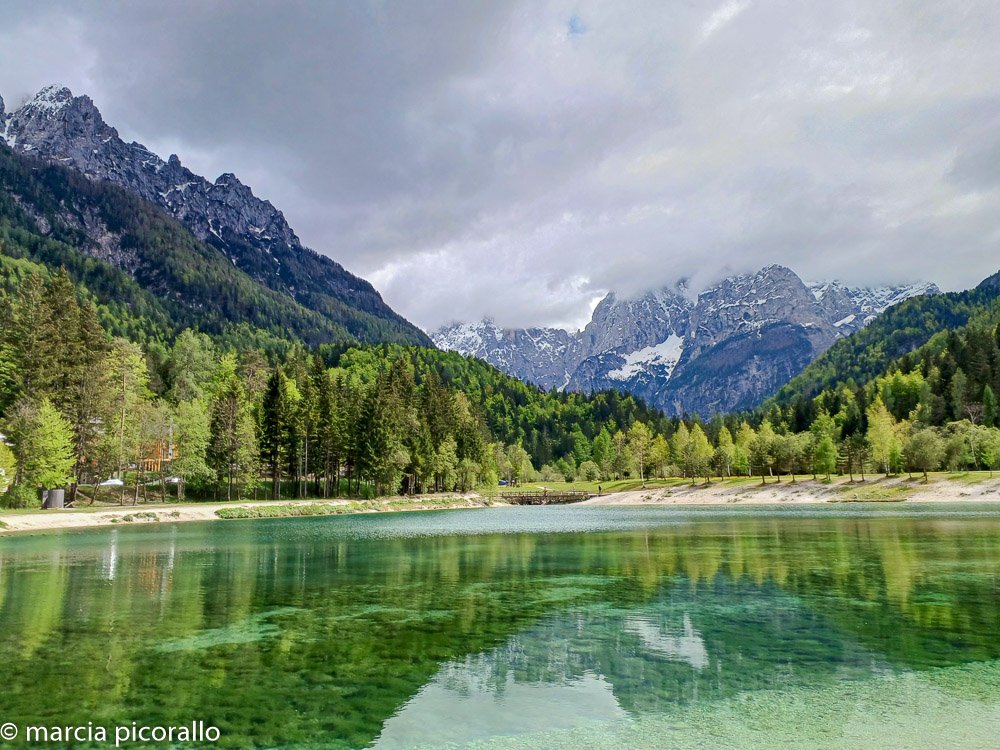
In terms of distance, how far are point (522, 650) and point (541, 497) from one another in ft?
425

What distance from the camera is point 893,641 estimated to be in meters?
16.3

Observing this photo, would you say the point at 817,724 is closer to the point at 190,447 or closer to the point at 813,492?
the point at 190,447

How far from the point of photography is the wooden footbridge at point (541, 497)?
138775mm

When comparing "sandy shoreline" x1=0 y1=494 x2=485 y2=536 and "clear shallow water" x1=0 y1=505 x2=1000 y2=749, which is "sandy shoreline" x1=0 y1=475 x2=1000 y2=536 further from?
"clear shallow water" x1=0 y1=505 x2=1000 y2=749

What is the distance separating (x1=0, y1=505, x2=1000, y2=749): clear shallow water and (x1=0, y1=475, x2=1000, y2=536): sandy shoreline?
29619 mm

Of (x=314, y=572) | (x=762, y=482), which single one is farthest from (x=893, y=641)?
(x=762, y=482)

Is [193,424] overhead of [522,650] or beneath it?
overhead

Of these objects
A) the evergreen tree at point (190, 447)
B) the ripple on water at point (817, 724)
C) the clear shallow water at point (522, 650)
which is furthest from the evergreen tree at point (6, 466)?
the ripple on water at point (817, 724)

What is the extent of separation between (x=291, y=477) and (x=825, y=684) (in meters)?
Result: 105

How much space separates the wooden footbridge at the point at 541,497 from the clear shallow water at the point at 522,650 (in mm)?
104782

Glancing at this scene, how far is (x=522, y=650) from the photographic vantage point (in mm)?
16531

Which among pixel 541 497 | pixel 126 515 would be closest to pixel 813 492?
pixel 541 497

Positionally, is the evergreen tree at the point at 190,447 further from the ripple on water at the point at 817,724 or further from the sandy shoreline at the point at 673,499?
the ripple on water at the point at 817,724

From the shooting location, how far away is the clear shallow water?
11.2m
